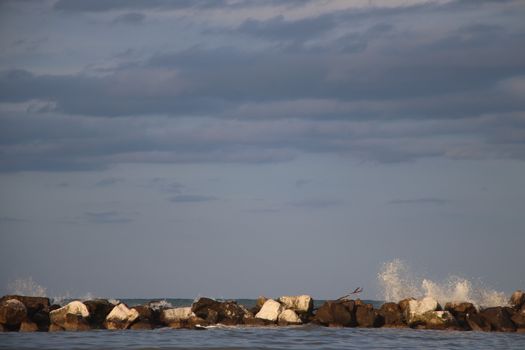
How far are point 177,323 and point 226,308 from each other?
10.7 ft

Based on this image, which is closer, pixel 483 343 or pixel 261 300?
pixel 483 343

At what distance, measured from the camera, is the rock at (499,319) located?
48.7 m

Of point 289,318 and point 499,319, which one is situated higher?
point 499,319

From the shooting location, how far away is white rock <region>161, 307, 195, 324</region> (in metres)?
48.9

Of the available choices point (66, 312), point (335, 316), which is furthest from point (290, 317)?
point (66, 312)

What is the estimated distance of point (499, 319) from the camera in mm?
48938

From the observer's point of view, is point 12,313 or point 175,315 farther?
point 175,315

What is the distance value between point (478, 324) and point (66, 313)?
21.2 m

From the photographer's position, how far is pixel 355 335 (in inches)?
1766

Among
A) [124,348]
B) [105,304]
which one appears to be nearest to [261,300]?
[105,304]

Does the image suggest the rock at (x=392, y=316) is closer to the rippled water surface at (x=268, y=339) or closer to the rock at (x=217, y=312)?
the rippled water surface at (x=268, y=339)

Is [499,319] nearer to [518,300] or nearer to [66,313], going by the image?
[518,300]

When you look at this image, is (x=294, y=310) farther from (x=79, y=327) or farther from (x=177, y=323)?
(x=79, y=327)

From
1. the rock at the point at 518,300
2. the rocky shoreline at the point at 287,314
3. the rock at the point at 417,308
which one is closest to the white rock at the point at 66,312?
the rocky shoreline at the point at 287,314
